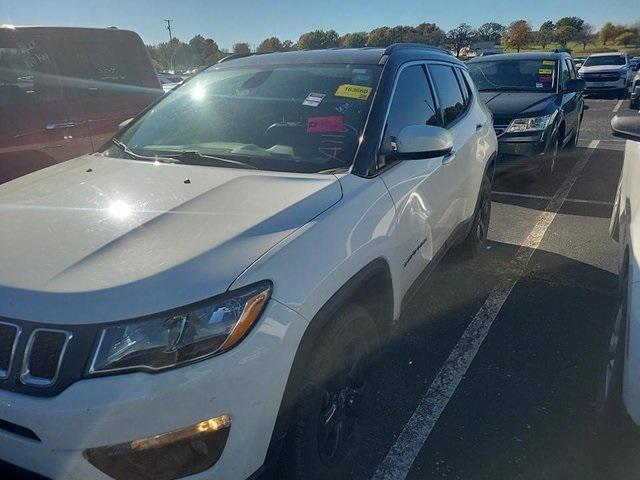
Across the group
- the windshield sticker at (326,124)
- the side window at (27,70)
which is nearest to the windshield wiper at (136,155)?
the windshield sticker at (326,124)

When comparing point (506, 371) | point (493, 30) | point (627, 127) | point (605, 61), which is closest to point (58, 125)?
point (506, 371)

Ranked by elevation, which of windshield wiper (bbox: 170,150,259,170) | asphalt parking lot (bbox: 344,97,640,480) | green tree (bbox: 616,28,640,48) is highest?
windshield wiper (bbox: 170,150,259,170)

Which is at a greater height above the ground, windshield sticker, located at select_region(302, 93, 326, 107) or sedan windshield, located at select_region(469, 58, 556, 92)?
windshield sticker, located at select_region(302, 93, 326, 107)

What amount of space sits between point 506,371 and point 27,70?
4.55 meters

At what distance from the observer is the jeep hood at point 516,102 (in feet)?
22.1

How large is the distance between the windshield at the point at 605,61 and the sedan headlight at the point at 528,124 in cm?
1858

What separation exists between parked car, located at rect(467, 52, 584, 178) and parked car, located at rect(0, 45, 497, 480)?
4.04 metres

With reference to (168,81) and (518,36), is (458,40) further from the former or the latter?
(518,36)

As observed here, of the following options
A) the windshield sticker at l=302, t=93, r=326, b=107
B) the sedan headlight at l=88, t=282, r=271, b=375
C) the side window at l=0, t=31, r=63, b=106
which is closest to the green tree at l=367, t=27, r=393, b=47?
the windshield sticker at l=302, t=93, r=326, b=107

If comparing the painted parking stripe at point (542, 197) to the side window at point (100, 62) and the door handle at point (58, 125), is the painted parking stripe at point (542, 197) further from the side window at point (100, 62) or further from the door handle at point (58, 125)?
the door handle at point (58, 125)

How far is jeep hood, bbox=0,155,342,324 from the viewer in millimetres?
1501

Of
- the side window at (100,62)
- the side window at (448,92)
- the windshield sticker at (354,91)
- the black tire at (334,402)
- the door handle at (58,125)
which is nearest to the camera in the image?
the black tire at (334,402)

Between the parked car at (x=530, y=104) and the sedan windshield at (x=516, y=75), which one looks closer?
the parked car at (x=530, y=104)

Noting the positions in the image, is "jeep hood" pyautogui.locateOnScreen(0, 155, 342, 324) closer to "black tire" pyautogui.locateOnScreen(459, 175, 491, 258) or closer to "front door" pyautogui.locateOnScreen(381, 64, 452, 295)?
"front door" pyautogui.locateOnScreen(381, 64, 452, 295)
